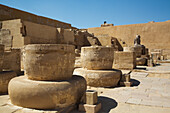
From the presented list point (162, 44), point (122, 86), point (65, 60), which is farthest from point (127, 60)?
point (162, 44)

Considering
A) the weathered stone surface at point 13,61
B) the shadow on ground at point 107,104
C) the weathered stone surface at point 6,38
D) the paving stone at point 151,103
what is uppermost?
the weathered stone surface at point 6,38

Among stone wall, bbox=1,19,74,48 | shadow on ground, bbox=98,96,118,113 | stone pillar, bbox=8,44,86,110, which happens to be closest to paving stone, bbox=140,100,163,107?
shadow on ground, bbox=98,96,118,113

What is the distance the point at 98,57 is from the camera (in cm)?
573

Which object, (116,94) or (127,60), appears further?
Result: (127,60)

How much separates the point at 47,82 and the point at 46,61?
43 centimetres

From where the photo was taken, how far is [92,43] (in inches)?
799

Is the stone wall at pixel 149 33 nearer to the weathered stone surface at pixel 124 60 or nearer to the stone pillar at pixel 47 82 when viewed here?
the weathered stone surface at pixel 124 60

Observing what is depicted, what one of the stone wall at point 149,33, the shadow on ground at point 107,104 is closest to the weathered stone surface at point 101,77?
the shadow on ground at point 107,104

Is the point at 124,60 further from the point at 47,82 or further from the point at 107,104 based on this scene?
the point at 47,82

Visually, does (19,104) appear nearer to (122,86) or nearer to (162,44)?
(122,86)

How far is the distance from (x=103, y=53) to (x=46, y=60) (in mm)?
2813

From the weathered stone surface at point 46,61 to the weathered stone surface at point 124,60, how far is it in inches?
244

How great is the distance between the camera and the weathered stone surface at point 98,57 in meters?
5.72

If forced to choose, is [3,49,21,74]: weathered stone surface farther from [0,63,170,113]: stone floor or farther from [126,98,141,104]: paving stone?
[126,98,141,104]: paving stone
